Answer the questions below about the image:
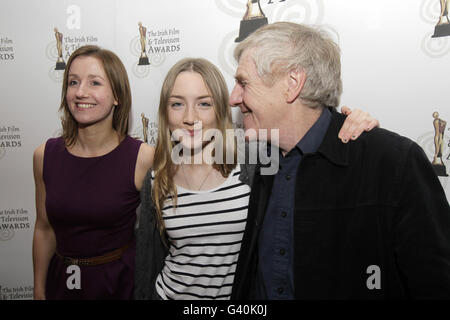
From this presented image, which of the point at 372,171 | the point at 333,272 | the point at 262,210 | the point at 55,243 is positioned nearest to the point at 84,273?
the point at 55,243

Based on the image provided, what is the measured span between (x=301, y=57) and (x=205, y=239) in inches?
30.4

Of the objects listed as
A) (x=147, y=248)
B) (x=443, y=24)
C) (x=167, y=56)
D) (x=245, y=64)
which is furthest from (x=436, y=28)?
Answer: (x=147, y=248)

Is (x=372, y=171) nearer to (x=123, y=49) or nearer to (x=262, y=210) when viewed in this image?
(x=262, y=210)

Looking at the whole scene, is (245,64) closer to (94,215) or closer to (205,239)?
(205,239)

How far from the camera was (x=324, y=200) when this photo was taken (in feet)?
3.24

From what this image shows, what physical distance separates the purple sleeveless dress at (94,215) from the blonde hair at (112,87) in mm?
134

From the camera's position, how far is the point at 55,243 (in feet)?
4.96

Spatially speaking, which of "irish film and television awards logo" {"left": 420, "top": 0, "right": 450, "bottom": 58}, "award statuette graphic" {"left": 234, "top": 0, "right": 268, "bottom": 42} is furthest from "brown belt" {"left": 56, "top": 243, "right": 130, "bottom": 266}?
"irish film and television awards logo" {"left": 420, "top": 0, "right": 450, "bottom": 58}

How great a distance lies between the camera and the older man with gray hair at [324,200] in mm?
851

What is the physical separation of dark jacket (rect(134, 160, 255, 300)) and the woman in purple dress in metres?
0.11

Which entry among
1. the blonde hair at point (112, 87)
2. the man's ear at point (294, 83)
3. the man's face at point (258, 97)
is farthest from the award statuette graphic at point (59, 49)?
the man's ear at point (294, 83)

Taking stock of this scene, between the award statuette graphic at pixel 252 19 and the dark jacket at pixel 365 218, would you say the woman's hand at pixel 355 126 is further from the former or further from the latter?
the award statuette graphic at pixel 252 19

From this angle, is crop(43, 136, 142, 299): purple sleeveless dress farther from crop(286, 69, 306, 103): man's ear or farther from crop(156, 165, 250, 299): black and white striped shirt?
crop(286, 69, 306, 103): man's ear

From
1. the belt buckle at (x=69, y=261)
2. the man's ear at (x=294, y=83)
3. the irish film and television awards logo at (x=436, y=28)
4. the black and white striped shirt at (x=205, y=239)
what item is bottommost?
the belt buckle at (x=69, y=261)
